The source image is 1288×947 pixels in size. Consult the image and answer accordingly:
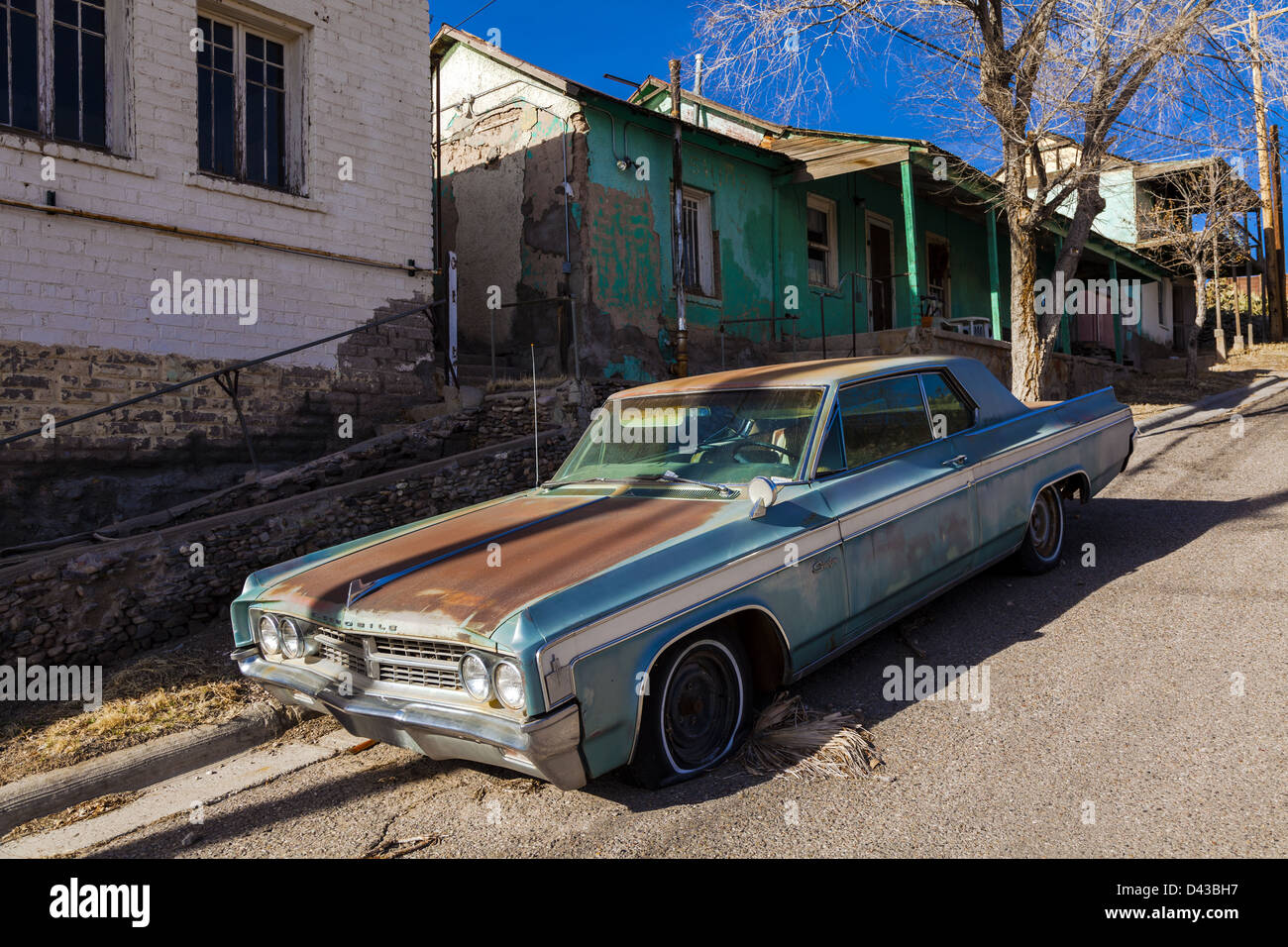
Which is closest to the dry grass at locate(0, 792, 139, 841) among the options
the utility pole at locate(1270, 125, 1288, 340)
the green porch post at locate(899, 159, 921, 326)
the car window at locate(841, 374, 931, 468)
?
the car window at locate(841, 374, 931, 468)

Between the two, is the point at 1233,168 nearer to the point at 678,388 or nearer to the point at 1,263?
the point at 678,388

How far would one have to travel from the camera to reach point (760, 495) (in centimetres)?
359

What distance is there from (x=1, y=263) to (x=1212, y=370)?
22.6 m

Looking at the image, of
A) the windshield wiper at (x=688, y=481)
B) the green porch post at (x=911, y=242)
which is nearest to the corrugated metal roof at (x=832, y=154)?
the green porch post at (x=911, y=242)

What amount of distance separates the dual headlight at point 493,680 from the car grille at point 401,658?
0.07 meters

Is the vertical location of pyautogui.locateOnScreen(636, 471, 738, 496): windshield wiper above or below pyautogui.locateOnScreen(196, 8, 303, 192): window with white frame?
below

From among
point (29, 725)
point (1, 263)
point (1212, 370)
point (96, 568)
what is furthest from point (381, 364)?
point (1212, 370)

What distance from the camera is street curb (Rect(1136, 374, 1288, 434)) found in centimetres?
1221

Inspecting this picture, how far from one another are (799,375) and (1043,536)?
2098mm

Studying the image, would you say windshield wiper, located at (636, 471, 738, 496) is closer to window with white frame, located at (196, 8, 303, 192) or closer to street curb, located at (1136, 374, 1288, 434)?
window with white frame, located at (196, 8, 303, 192)

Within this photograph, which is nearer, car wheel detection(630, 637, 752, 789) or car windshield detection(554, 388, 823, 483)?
car wheel detection(630, 637, 752, 789)

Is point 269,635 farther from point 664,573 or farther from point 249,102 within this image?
point 249,102

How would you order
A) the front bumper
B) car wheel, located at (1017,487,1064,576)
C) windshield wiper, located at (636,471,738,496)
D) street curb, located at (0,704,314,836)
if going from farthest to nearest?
car wheel, located at (1017,487,1064,576)
windshield wiper, located at (636,471,738,496)
street curb, located at (0,704,314,836)
the front bumper

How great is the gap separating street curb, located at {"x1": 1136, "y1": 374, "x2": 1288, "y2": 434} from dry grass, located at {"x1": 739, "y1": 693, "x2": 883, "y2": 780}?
31.6 feet
